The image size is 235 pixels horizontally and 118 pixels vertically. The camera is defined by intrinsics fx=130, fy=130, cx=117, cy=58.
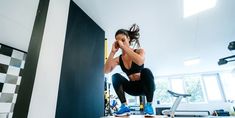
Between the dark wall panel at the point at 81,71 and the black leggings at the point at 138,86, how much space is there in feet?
1.00

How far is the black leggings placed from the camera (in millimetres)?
1485

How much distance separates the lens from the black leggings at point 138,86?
1.49 metres

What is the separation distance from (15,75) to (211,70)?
7.79 meters

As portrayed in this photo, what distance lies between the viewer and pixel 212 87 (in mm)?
6484

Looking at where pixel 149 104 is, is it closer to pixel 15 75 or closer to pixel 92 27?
pixel 92 27

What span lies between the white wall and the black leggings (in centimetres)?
72

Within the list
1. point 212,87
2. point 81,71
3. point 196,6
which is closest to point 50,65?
point 81,71

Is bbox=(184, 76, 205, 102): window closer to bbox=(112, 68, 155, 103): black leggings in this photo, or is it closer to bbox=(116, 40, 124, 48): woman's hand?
bbox=(112, 68, 155, 103): black leggings

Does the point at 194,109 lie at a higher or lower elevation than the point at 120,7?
lower

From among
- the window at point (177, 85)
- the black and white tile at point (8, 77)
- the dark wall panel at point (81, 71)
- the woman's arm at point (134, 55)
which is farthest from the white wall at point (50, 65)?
the window at point (177, 85)


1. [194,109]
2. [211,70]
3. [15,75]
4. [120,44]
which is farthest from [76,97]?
[211,70]

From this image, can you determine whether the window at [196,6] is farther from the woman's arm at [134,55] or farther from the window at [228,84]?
the window at [228,84]

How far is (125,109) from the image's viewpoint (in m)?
1.52

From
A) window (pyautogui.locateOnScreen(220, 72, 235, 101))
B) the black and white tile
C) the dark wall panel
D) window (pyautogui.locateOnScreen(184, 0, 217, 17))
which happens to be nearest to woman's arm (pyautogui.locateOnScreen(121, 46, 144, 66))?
the dark wall panel
